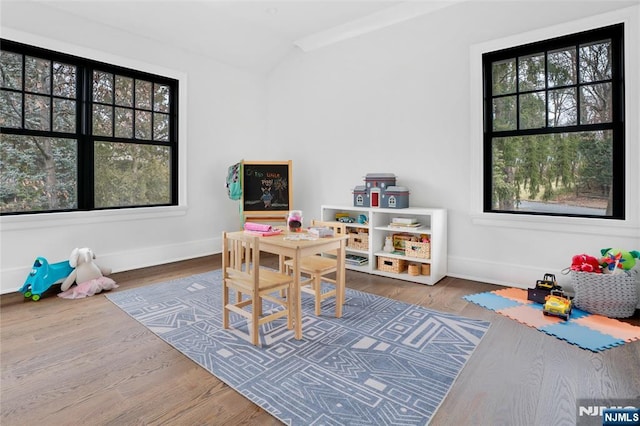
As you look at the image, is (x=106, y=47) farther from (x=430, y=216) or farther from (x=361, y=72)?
(x=430, y=216)

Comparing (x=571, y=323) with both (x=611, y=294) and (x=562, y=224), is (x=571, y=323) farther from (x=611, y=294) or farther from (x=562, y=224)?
(x=562, y=224)

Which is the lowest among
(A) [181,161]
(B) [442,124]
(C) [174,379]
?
(C) [174,379]

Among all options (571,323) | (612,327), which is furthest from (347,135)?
(612,327)

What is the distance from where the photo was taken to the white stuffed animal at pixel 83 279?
340cm

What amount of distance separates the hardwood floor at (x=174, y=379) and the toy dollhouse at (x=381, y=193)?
159 centimetres

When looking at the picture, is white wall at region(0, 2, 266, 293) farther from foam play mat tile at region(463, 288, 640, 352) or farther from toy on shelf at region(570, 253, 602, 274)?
toy on shelf at region(570, 253, 602, 274)

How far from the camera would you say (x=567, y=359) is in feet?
7.11

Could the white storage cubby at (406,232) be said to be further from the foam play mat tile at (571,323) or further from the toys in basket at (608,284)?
the toys in basket at (608,284)

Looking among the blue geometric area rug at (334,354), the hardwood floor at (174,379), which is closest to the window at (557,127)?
the hardwood floor at (174,379)

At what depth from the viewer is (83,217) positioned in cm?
394

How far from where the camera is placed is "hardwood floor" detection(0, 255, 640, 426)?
5.47ft

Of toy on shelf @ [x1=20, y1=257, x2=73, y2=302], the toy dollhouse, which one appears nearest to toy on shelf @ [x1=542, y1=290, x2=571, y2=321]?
the toy dollhouse

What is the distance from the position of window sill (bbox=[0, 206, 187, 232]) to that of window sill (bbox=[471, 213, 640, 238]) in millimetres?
3753

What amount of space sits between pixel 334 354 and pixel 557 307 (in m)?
1.84
